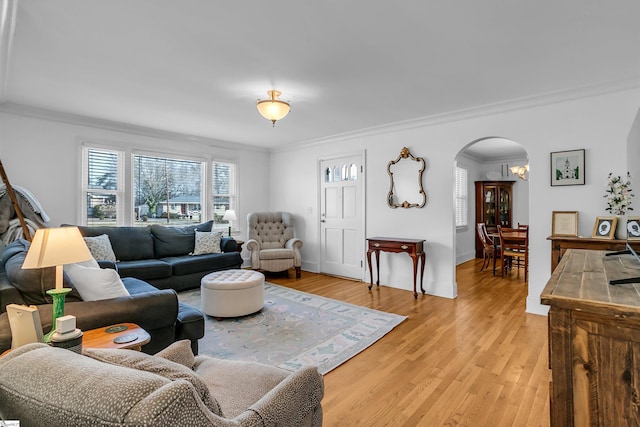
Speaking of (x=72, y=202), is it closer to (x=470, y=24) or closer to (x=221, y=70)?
(x=221, y=70)

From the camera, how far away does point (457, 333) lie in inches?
123

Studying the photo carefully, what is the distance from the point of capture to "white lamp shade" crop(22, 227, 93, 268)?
5.04 ft

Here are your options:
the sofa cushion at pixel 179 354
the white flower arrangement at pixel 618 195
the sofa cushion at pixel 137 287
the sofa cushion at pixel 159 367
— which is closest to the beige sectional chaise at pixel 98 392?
the sofa cushion at pixel 159 367

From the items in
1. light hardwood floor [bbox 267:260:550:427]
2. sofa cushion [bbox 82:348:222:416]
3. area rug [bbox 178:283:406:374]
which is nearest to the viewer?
sofa cushion [bbox 82:348:222:416]

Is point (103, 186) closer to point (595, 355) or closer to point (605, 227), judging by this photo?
point (595, 355)

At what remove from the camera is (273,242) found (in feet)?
19.6

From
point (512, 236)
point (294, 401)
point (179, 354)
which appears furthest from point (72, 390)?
point (512, 236)

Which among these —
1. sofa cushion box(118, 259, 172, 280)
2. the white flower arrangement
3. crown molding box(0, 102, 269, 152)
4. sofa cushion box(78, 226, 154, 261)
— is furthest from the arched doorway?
sofa cushion box(78, 226, 154, 261)

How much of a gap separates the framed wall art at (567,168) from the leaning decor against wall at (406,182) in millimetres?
1525

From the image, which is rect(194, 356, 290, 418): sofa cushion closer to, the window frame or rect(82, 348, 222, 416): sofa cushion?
rect(82, 348, 222, 416): sofa cushion

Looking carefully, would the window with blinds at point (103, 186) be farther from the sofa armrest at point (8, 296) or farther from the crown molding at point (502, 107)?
the crown molding at point (502, 107)

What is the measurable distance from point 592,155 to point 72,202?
251 inches

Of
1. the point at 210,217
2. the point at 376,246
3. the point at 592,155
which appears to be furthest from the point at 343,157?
the point at 592,155

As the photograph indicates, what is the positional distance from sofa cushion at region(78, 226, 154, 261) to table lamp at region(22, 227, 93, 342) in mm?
3120
